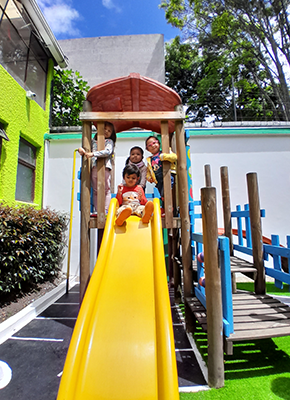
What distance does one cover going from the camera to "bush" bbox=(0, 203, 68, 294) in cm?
369

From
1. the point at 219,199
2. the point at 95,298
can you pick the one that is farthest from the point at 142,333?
the point at 219,199

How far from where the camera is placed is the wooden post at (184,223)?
9.56 ft

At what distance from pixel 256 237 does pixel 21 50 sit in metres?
7.18

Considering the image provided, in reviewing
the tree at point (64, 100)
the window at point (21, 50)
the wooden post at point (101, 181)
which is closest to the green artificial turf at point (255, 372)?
the wooden post at point (101, 181)

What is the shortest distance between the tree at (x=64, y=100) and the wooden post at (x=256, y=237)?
6.80 meters

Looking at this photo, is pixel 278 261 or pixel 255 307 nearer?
pixel 255 307

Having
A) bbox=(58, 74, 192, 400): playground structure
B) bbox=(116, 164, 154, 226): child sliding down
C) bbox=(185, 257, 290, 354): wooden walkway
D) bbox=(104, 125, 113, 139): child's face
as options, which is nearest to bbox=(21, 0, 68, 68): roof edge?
bbox=(58, 74, 192, 400): playground structure

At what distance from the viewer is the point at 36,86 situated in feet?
21.1

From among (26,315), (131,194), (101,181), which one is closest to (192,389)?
(131,194)

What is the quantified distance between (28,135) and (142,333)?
19.0 feet

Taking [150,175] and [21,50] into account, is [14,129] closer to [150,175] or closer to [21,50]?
[21,50]

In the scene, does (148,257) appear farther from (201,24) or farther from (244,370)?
(201,24)

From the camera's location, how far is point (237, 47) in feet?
44.8

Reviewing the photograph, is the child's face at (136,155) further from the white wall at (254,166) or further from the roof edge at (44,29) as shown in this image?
the roof edge at (44,29)
